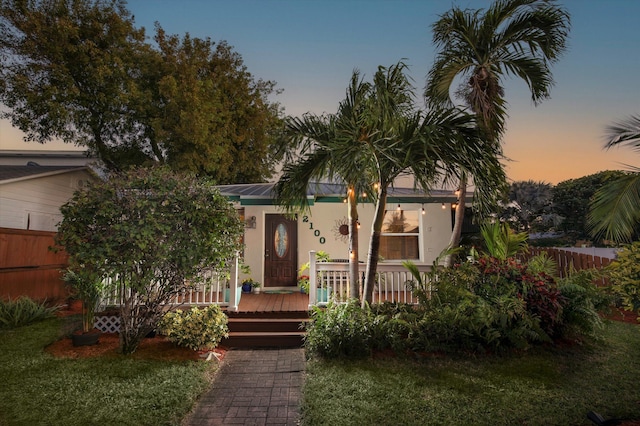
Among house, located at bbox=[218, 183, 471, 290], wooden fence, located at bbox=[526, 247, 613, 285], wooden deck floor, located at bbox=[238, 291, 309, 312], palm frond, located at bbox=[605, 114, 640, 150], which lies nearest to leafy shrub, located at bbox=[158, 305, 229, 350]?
wooden deck floor, located at bbox=[238, 291, 309, 312]

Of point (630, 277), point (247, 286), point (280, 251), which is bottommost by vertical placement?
point (247, 286)

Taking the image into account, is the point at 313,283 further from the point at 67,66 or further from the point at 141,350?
the point at 67,66

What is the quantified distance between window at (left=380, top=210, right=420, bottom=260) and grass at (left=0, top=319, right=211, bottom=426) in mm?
6785

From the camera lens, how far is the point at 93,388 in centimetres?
407

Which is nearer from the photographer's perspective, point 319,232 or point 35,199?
point 35,199

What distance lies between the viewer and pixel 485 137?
5.10 meters

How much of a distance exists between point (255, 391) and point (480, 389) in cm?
278

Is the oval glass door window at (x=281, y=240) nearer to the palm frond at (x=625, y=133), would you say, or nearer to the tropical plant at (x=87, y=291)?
the tropical plant at (x=87, y=291)

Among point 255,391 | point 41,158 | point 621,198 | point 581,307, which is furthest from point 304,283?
point 41,158

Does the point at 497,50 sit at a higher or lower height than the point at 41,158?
lower

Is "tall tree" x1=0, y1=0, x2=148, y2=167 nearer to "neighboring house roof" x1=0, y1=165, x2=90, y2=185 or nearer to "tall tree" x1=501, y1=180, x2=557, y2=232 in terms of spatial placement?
"neighboring house roof" x1=0, y1=165, x2=90, y2=185

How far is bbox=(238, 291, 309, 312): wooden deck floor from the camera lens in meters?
7.03

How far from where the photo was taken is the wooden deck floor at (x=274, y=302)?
703 centimetres

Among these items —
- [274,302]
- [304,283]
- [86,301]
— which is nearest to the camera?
[86,301]
